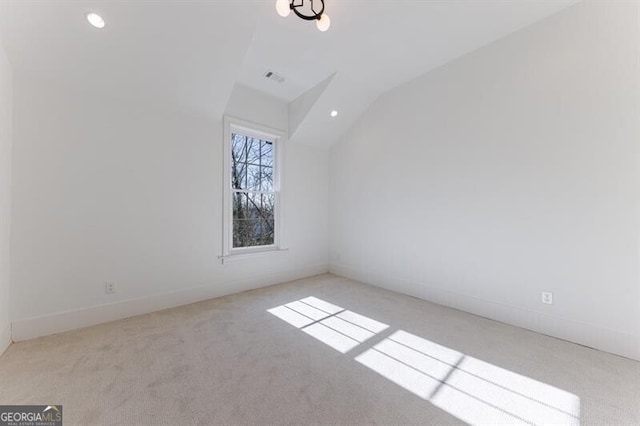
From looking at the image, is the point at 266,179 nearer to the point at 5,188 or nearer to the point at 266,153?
the point at 266,153

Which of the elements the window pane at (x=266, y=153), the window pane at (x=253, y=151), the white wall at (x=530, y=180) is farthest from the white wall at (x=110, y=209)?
the white wall at (x=530, y=180)

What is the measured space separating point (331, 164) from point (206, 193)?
232 cm

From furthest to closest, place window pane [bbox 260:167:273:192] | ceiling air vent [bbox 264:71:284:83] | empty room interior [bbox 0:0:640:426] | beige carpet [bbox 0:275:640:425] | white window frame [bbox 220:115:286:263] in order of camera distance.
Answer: window pane [bbox 260:167:273:192] → white window frame [bbox 220:115:286:263] → ceiling air vent [bbox 264:71:284:83] → empty room interior [bbox 0:0:640:426] → beige carpet [bbox 0:275:640:425]

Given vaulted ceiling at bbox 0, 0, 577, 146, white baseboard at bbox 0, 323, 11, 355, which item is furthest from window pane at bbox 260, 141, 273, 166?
white baseboard at bbox 0, 323, 11, 355

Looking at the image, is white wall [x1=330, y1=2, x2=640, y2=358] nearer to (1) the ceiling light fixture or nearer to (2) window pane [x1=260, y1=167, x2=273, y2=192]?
(2) window pane [x1=260, y1=167, x2=273, y2=192]

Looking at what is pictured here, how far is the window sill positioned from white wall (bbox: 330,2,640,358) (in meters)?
1.75

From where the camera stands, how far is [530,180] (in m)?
2.55

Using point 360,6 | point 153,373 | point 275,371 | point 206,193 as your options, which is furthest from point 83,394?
point 360,6

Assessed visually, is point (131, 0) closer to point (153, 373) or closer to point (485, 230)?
point (153, 373)

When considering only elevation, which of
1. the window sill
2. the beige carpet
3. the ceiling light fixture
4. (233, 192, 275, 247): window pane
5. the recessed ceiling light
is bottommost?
the beige carpet

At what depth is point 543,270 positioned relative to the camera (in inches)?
97.3

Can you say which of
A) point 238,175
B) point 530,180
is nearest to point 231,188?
point 238,175

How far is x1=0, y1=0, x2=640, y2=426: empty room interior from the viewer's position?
5.57 ft

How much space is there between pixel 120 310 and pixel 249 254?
1.56 metres
